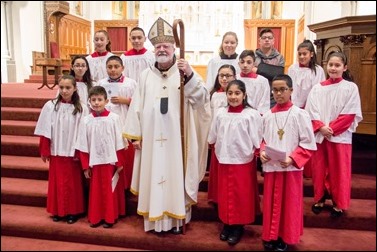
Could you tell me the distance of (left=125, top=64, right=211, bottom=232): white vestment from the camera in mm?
3340

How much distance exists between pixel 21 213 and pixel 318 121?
3.14 m

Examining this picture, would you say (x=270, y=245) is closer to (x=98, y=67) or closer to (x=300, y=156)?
(x=300, y=156)

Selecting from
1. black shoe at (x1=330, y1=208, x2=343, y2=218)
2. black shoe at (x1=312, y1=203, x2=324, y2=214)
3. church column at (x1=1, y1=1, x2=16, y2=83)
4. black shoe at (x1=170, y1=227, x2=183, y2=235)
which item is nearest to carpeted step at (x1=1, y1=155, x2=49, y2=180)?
black shoe at (x1=170, y1=227, x2=183, y2=235)

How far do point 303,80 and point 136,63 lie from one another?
6.32 ft

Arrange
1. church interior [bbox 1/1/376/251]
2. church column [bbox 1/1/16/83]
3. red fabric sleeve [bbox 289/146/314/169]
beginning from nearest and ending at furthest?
1. red fabric sleeve [bbox 289/146/314/169]
2. church interior [bbox 1/1/376/251]
3. church column [bbox 1/1/16/83]

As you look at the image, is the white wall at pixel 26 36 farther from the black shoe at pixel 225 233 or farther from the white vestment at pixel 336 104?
the white vestment at pixel 336 104

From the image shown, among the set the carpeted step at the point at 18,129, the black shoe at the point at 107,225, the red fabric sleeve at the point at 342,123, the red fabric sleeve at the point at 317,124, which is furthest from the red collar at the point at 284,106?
the carpeted step at the point at 18,129

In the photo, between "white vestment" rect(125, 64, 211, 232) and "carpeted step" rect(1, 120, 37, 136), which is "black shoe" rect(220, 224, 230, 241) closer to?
"white vestment" rect(125, 64, 211, 232)

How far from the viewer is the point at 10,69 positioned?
33.3ft

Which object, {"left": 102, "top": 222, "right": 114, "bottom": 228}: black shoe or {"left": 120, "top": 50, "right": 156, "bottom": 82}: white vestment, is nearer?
{"left": 102, "top": 222, "right": 114, "bottom": 228}: black shoe

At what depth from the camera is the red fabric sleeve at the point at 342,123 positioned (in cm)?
341

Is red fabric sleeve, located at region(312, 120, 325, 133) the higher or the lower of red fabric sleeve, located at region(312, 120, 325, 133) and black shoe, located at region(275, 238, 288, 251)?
the higher

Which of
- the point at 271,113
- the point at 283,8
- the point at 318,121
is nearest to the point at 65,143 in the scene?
the point at 271,113

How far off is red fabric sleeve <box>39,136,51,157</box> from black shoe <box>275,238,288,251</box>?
2.28 metres
